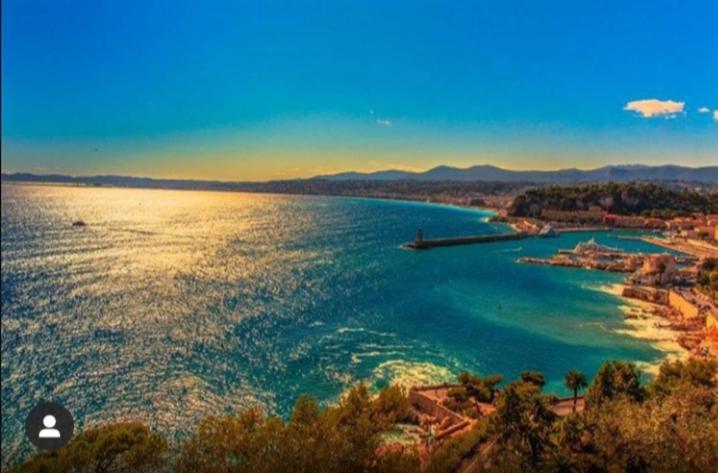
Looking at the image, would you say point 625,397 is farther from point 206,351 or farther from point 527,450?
point 206,351

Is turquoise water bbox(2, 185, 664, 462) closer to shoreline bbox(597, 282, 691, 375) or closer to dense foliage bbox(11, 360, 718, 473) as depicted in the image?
shoreline bbox(597, 282, 691, 375)

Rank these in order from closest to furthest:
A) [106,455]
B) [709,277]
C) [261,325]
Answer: [106,455], [261,325], [709,277]

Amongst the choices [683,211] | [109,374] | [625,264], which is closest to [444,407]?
[109,374]

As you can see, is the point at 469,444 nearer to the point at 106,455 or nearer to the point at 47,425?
the point at 106,455

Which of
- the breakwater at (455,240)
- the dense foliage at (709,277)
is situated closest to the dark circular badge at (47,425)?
the dense foliage at (709,277)

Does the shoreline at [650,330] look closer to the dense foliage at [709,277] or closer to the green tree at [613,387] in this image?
the dense foliage at [709,277]

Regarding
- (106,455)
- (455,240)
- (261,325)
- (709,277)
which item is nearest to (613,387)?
(106,455)
